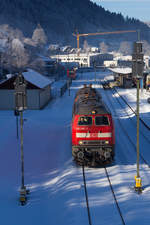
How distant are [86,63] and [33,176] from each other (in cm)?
14822

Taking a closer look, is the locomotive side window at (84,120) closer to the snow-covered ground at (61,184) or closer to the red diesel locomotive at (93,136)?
the red diesel locomotive at (93,136)

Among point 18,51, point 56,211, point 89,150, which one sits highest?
point 18,51

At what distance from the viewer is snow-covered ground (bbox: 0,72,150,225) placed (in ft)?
40.0

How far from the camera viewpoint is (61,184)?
1552 centimetres

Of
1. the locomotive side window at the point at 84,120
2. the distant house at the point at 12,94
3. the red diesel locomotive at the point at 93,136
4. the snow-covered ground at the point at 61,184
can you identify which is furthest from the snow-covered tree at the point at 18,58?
the red diesel locomotive at the point at 93,136

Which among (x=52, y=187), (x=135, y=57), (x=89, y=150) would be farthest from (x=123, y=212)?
(x=135, y=57)

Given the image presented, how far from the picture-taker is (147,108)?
3781cm

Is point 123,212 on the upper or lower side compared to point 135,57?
lower

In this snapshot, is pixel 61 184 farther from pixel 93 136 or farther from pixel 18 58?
pixel 18 58

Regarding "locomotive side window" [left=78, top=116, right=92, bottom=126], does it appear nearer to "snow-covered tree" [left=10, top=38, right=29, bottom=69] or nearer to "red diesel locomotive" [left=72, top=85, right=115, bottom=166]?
"red diesel locomotive" [left=72, top=85, right=115, bottom=166]

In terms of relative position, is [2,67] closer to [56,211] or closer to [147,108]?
[147,108]

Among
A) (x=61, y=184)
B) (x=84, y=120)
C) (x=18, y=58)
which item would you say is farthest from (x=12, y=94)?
(x=18, y=58)

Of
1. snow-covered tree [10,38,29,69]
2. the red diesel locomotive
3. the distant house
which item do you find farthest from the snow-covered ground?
snow-covered tree [10,38,29,69]

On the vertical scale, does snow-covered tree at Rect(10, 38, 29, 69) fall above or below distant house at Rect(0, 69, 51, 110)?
above
